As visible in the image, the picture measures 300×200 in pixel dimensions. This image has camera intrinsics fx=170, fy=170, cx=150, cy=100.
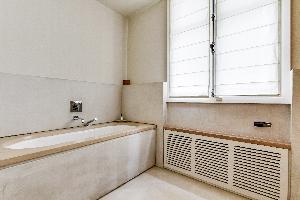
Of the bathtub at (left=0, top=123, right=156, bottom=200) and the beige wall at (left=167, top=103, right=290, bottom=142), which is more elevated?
the beige wall at (left=167, top=103, right=290, bottom=142)

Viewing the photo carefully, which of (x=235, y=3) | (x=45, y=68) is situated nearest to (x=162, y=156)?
(x=45, y=68)

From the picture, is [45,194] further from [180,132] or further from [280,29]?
[280,29]

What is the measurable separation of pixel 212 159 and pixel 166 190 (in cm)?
64

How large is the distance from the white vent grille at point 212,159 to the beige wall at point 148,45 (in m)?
1.18

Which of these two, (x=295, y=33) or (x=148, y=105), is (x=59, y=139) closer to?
(x=148, y=105)

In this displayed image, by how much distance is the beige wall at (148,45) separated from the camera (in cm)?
273

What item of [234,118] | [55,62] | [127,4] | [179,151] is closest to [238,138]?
[234,118]

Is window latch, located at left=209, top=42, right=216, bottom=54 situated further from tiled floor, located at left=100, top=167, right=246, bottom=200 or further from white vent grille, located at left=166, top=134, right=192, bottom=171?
tiled floor, located at left=100, top=167, right=246, bottom=200

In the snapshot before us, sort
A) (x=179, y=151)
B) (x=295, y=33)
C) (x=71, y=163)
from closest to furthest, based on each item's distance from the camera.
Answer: (x=71, y=163) < (x=295, y=33) < (x=179, y=151)

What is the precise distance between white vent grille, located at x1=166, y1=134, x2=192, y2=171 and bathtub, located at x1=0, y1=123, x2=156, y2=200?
0.30 m

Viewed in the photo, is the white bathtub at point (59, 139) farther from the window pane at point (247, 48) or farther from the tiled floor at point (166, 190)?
the window pane at point (247, 48)

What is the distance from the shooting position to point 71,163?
1.42 meters

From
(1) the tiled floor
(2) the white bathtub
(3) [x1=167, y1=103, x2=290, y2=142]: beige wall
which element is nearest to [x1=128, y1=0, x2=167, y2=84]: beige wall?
(3) [x1=167, y1=103, x2=290, y2=142]: beige wall

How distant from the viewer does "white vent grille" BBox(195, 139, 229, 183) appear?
1.90m
